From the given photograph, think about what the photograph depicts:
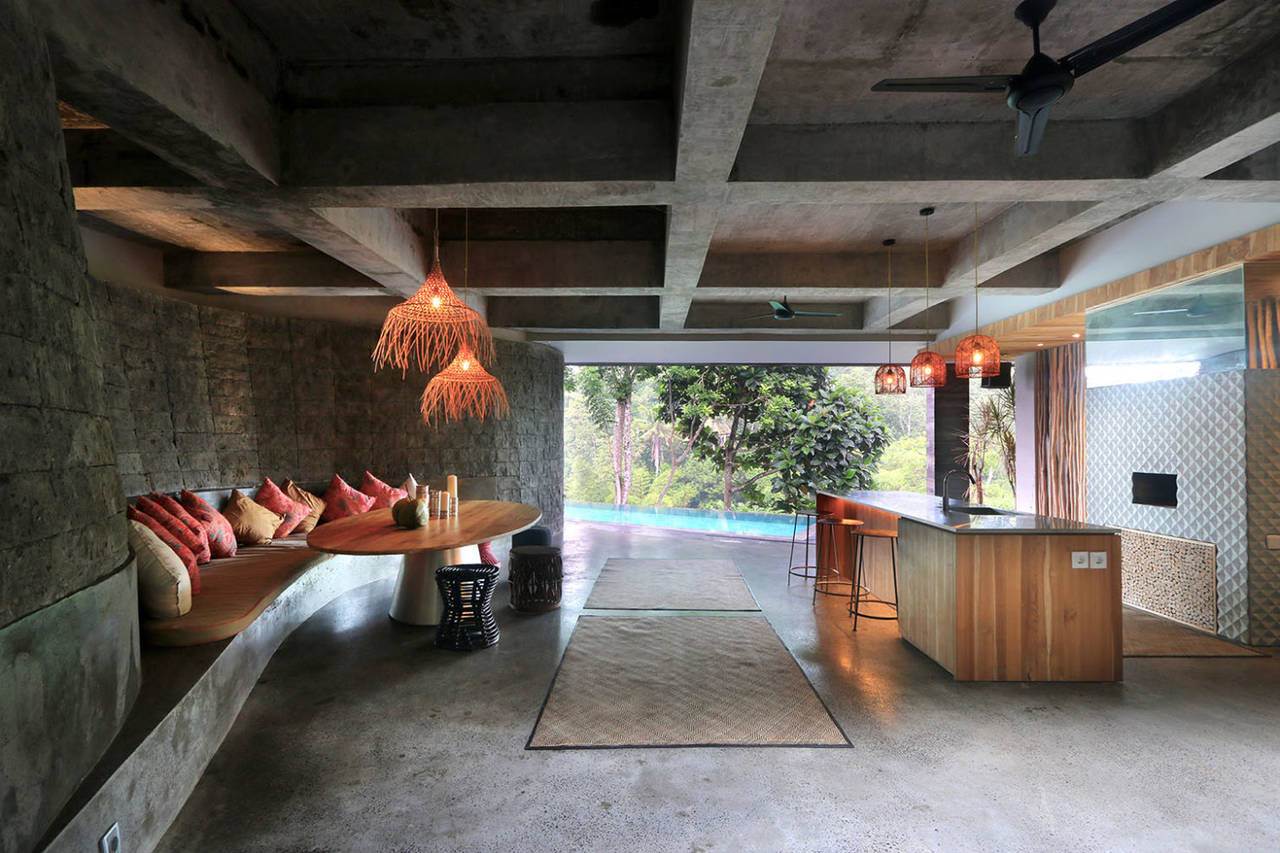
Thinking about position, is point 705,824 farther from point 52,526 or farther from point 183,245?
point 183,245

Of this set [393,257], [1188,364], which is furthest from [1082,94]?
[393,257]

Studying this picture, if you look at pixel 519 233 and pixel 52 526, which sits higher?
pixel 519 233

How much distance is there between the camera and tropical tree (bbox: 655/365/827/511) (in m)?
12.6

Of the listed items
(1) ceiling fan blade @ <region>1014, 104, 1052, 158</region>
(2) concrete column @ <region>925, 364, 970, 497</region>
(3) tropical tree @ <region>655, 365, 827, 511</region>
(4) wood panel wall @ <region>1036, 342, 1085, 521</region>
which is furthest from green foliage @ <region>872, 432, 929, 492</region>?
(1) ceiling fan blade @ <region>1014, 104, 1052, 158</region>

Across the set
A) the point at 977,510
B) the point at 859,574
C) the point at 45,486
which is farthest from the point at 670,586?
the point at 45,486

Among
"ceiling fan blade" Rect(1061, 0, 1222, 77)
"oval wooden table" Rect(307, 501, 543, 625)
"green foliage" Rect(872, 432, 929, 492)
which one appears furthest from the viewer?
"green foliage" Rect(872, 432, 929, 492)

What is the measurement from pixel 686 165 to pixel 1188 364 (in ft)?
13.4

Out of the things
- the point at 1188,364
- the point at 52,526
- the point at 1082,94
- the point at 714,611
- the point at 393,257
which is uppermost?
the point at 1082,94

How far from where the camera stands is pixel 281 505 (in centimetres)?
523

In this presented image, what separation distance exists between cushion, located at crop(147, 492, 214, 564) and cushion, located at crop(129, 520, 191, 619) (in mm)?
1161

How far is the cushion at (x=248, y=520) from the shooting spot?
4.76 m

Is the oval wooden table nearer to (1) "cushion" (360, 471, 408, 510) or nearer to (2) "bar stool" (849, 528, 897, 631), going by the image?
(1) "cushion" (360, 471, 408, 510)

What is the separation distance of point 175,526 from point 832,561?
17.3ft

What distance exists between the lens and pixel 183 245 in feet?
17.1
